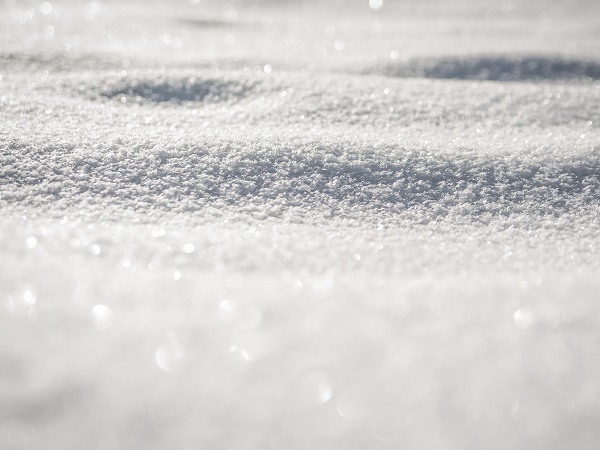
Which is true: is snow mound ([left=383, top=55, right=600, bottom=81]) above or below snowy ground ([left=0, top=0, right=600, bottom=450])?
above

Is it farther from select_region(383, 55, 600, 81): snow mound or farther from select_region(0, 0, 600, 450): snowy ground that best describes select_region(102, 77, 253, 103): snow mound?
select_region(383, 55, 600, 81): snow mound

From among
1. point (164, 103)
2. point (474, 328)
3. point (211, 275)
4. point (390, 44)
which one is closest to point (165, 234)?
point (211, 275)

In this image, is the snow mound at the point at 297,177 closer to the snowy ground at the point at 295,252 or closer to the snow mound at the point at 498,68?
the snowy ground at the point at 295,252

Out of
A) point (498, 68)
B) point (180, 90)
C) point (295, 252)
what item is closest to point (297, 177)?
point (295, 252)

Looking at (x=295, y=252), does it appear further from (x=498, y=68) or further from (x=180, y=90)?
(x=498, y=68)

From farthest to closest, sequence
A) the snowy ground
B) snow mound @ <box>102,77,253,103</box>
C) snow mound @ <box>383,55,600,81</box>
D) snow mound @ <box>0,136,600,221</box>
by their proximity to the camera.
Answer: snow mound @ <box>383,55,600,81</box> → snow mound @ <box>102,77,253,103</box> → snow mound @ <box>0,136,600,221</box> → the snowy ground

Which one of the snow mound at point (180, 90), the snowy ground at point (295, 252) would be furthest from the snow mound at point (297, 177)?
the snow mound at point (180, 90)

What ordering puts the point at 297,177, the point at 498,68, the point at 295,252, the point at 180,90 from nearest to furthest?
the point at 295,252
the point at 297,177
the point at 180,90
the point at 498,68

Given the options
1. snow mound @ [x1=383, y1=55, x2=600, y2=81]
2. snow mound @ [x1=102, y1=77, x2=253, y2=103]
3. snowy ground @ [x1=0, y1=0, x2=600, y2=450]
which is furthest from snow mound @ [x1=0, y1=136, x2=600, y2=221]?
A: snow mound @ [x1=383, y1=55, x2=600, y2=81]
